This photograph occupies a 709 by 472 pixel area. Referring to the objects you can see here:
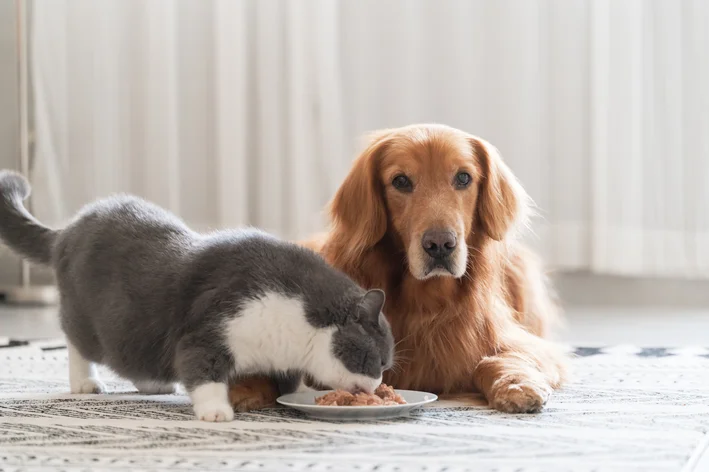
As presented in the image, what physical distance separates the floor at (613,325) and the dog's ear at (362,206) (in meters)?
1.01

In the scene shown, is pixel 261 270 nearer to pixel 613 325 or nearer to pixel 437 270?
pixel 437 270

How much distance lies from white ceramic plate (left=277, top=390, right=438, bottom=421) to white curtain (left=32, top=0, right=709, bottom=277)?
237 cm

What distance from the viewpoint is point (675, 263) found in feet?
13.1

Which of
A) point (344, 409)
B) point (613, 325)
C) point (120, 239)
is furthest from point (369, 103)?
point (344, 409)

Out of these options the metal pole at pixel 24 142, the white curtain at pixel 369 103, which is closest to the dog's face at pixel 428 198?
the white curtain at pixel 369 103

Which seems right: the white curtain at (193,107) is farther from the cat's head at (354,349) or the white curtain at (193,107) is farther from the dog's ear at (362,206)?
the cat's head at (354,349)

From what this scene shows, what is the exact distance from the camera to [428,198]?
1887mm

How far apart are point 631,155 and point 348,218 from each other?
2.35 metres

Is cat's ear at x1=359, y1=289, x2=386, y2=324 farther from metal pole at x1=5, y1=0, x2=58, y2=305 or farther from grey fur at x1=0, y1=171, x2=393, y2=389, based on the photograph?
metal pole at x1=5, y1=0, x2=58, y2=305

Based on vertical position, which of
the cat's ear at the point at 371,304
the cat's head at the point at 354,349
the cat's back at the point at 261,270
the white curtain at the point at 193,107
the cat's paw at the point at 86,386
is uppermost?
the white curtain at the point at 193,107

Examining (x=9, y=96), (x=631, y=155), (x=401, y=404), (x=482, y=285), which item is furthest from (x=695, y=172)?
(x=9, y=96)

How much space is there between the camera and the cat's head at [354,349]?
1645 mm

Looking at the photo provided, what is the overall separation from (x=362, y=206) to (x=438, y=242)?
0.24 meters

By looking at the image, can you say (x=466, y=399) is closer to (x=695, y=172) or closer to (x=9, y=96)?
(x=695, y=172)
